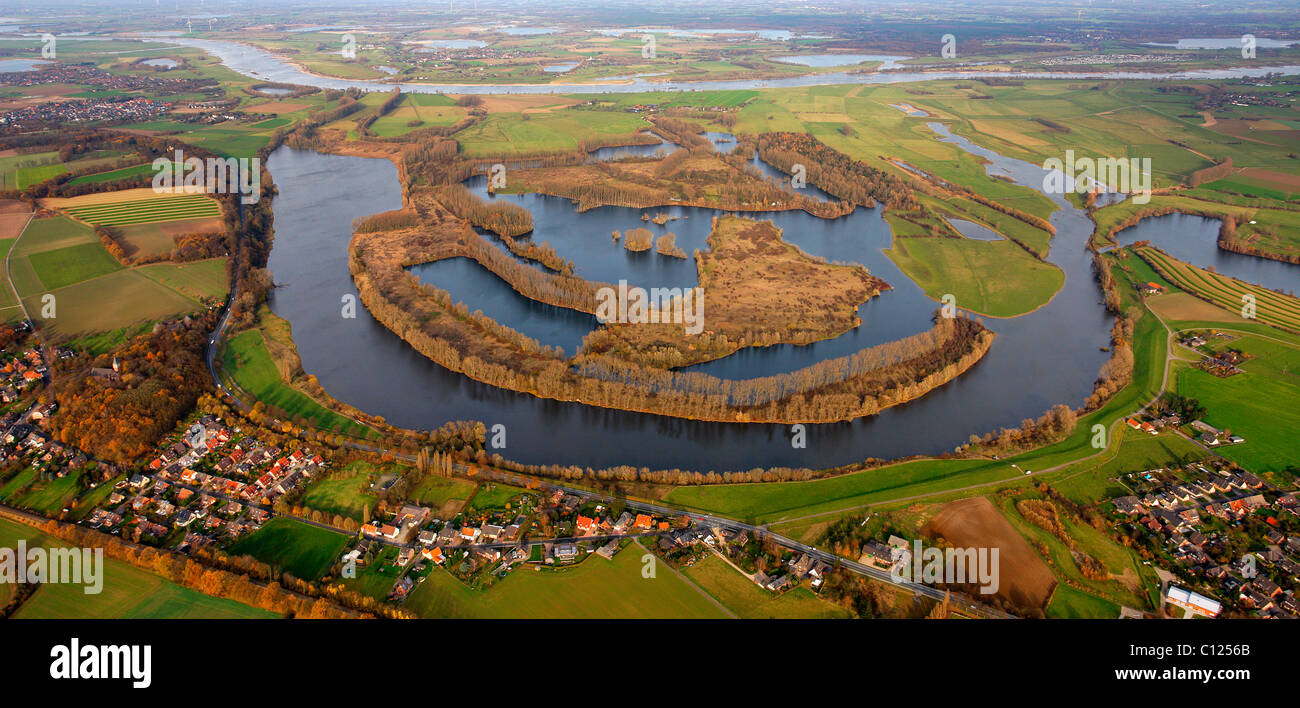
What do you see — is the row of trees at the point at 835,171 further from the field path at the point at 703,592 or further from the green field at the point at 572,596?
the green field at the point at 572,596

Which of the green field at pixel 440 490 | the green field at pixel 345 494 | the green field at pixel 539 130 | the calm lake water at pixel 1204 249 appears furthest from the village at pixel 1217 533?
the green field at pixel 539 130

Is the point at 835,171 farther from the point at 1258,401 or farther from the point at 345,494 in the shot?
the point at 345,494

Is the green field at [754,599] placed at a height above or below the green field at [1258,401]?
below

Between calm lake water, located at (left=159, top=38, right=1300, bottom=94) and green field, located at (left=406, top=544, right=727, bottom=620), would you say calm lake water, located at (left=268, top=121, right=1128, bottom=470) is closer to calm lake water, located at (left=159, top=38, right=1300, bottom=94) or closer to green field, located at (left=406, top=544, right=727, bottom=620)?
green field, located at (left=406, top=544, right=727, bottom=620)

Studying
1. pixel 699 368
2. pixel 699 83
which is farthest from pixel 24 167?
pixel 699 83

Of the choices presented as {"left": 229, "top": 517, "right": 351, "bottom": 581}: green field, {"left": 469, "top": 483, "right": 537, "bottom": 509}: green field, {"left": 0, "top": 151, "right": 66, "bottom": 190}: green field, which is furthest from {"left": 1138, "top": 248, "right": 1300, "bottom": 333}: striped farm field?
{"left": 0, "top": 151, "right": 66, "bottom": 190}: green field
